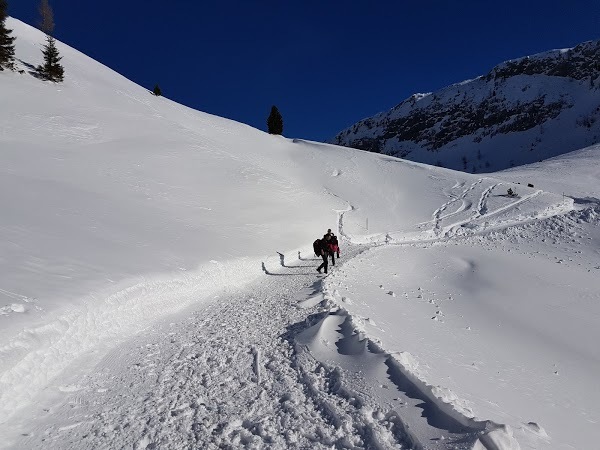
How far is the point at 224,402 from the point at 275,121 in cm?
5587

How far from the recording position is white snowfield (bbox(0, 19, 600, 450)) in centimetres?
443

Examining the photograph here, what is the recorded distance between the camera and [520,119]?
156 meters

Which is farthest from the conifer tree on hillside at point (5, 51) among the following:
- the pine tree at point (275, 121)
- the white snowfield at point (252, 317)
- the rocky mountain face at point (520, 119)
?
the rocky mountain face at point (520, 119)

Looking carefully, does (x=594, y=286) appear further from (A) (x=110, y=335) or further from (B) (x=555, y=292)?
(A) (x=110, y=335)

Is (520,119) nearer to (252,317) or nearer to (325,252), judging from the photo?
(325,252)

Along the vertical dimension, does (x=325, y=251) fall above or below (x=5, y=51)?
below

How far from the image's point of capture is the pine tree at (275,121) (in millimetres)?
56969

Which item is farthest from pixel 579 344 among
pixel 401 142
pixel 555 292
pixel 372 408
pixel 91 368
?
pixel 401 142

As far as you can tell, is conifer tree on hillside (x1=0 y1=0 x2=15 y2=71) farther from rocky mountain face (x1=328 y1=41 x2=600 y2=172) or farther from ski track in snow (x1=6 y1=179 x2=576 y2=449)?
rocky mountain face (x1=328 y1=41 x2=600 y2=172)

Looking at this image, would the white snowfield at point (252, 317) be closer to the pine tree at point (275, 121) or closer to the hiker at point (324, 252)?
the hiker at point (324, 252)

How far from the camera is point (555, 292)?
487 inches

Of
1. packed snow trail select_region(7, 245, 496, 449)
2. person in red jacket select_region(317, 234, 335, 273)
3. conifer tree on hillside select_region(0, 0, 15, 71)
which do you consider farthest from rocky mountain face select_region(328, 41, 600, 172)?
packed snow trail select_region(7, 245, 496, 449)

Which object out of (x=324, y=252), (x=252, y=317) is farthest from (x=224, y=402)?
(x=324, y=252)

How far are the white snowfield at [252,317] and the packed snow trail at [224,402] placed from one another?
28mm
